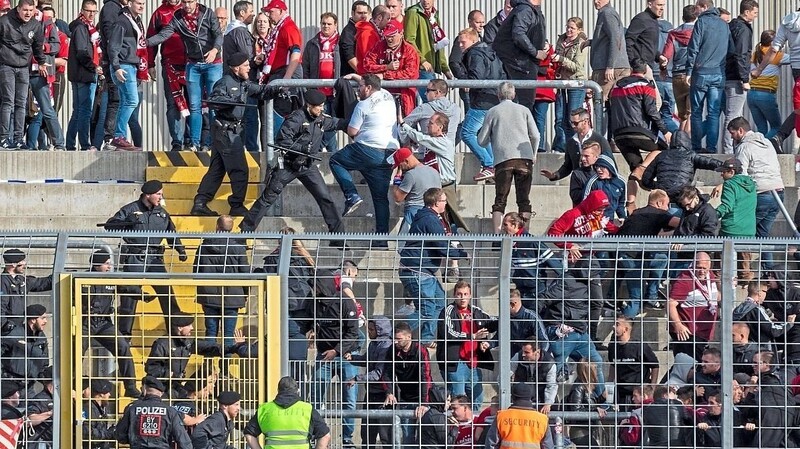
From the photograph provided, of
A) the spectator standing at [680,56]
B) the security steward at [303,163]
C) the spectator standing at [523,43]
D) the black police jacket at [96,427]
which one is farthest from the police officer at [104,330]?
the spectator standing at [680,56]

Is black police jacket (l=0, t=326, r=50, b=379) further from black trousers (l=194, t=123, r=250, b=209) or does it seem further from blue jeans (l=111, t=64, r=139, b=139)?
blue jeans (l=111, t=64, r=139, b=139)

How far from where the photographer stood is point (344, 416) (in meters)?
12.2

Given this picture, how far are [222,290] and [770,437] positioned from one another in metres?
3.90

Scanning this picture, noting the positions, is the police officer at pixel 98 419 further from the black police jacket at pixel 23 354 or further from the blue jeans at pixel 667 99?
the blue jeans at pixel 667 99

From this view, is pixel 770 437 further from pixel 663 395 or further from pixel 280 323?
pixel 280 323

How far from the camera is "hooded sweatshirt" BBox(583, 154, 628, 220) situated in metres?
15.9

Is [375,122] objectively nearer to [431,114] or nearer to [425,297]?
[431,114]

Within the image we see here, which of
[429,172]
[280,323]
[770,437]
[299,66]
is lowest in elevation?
[770,437]

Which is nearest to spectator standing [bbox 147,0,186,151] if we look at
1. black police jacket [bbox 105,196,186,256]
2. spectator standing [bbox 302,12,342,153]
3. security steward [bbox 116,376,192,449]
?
spectator standing [bbox 302,12,342,153]

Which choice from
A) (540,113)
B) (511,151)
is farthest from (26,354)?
(540,113)

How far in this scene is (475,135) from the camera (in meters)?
18.2

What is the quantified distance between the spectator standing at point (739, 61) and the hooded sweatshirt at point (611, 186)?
3245 millimetres

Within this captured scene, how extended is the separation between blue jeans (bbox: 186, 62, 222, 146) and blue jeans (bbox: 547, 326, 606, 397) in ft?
23.0

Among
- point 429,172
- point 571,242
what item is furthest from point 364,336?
point 429,172
